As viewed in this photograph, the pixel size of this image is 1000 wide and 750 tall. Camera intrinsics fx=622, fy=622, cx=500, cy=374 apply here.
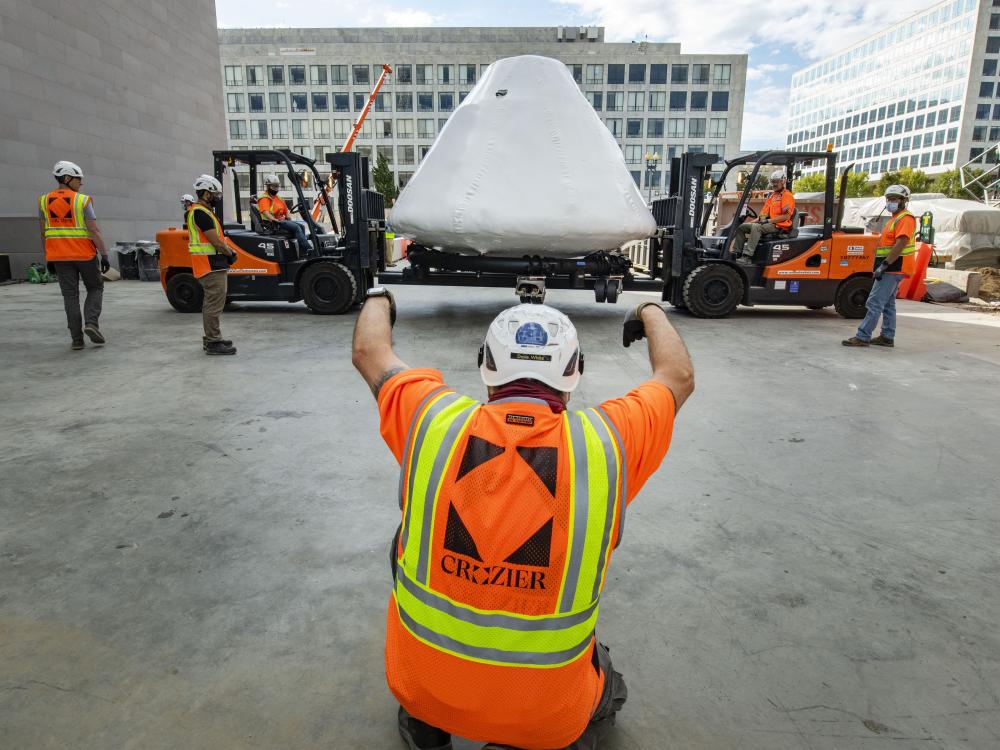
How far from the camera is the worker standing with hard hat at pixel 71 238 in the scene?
6203mm

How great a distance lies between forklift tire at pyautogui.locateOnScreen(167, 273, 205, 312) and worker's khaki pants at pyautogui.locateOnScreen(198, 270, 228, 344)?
3.13 m

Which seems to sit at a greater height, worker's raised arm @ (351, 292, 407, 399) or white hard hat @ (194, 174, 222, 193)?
white hard hat @ (194, 174, 222, 193)

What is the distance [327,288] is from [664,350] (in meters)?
8.21

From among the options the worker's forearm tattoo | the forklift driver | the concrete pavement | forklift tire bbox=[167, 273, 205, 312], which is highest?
the forklift driver

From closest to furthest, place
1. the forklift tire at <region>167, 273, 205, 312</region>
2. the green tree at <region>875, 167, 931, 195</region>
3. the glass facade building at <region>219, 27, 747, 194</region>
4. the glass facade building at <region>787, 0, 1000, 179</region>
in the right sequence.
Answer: the forklift tire at <region>167, 273, 205, 312</region>, the green tree at <region>875, 167, 931, 195</region>, the glass facade building at <region>219, 27, 747, 194</region>, the glass facade building at <region>787, 0, 1000, 179</region>

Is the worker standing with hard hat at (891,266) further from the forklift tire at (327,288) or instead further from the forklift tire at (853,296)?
the forklift tire at (327,288)

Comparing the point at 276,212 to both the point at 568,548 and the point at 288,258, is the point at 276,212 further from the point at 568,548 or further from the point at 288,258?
the point at 568,548

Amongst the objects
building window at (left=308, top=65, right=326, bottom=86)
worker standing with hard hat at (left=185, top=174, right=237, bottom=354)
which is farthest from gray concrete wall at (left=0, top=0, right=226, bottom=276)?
building window at (left=308, top=65, right=326, bottom=86)

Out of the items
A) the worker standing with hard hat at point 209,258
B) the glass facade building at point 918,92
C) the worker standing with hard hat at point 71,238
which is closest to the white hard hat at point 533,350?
the worker standing with hard hat at point 209,258

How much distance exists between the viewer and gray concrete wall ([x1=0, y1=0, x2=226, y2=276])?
12.8 metres

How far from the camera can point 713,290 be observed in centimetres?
920

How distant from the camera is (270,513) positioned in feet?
9.92

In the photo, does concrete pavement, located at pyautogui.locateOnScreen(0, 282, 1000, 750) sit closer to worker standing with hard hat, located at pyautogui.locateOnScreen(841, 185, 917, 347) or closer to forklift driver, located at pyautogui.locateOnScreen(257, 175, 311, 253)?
worker standing with hard hat, located at pyautogui.locateOnScreen(841, 185, 917, 347)

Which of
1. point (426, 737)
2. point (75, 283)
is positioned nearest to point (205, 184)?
point (75, 283)
